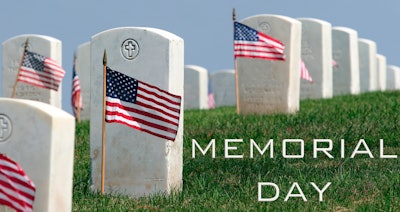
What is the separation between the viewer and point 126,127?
11555 mm

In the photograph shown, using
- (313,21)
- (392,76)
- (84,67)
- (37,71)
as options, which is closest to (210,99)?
(84,67)

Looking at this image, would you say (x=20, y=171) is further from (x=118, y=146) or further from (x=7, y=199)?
(x=118, y=146)

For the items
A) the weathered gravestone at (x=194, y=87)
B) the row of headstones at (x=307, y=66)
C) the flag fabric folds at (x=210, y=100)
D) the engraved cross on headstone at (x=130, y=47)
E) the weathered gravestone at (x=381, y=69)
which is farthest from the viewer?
the weathered gravestone at (x=381, y=69)

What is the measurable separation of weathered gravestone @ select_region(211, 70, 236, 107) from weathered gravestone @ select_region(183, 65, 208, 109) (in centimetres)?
157

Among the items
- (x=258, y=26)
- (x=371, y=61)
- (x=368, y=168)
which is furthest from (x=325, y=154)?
(x=371, y=61)

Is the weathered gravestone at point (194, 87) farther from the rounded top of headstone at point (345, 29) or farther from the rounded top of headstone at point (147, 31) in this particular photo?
the rounded top of headstone at point (147, 31)

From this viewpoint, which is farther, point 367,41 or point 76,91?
point 367,41

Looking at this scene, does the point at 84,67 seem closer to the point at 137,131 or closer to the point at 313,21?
the point at 313,21

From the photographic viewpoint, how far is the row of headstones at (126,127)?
8.20 metres

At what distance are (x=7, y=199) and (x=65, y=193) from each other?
0.45 m

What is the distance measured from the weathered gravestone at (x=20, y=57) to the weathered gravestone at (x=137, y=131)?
1041cm

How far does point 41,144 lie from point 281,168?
15.7ft

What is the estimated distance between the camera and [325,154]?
13.4 m

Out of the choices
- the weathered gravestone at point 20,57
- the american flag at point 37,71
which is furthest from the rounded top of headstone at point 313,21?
the american flag at point 37,71
